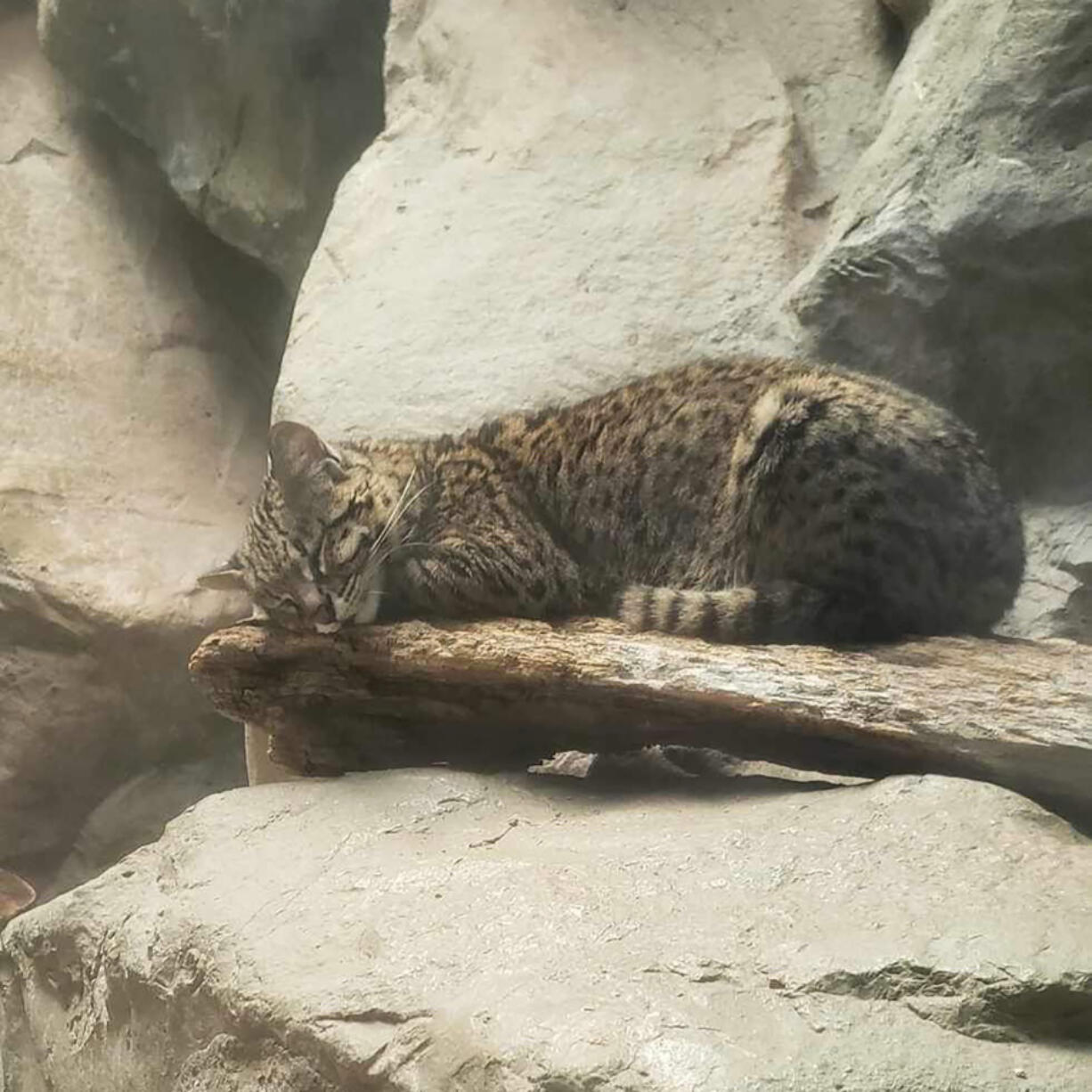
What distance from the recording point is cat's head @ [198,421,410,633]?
165 inches

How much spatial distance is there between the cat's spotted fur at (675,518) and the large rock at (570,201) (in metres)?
0.86

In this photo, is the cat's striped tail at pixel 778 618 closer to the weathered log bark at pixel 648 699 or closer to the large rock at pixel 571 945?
the weathered log bark at pixel 648 699

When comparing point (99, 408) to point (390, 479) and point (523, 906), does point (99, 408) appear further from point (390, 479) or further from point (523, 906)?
point (523, 906)

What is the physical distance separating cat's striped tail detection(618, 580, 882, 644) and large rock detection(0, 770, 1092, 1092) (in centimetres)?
45

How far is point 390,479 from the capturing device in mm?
4559

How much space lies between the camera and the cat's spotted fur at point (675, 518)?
12.7 feet

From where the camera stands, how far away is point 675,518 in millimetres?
4387

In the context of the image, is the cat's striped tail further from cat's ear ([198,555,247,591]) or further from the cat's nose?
cat's ear ([198,555,247,591])

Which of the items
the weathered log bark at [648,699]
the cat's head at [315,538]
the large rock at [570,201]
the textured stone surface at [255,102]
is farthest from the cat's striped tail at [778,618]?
the textured stone surface at [255,102]

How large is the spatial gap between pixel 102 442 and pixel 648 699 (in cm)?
417

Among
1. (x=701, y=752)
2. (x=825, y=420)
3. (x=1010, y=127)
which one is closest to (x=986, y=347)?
(x=1010, y=127)

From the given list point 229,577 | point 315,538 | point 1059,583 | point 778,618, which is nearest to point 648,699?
point 778,618

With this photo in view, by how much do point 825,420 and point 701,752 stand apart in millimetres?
961

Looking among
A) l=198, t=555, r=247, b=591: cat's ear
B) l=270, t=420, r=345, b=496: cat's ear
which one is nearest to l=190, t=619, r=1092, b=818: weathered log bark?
l=198, t=555, r=247, b=591: cat's ear
